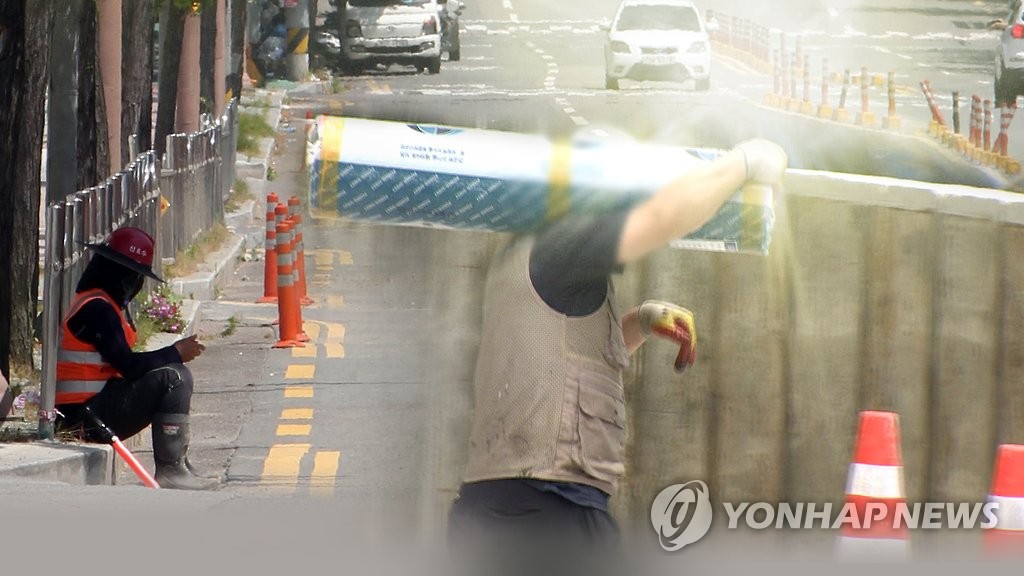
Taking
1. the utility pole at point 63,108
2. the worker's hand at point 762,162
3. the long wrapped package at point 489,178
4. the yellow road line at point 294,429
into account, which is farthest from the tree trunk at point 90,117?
the worker's hand at point 762,162

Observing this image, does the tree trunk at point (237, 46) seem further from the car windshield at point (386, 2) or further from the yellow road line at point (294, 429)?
the yellow road line at point (294, 429)

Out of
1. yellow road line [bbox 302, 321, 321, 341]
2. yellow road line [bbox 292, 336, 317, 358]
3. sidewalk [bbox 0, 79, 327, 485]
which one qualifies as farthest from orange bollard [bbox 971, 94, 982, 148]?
yellow road line [bbox 292, 336, 317, 358]

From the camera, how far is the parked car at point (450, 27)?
140 ft

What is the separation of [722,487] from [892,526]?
1.18m

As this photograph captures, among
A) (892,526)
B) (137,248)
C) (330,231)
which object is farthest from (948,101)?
(892,526)

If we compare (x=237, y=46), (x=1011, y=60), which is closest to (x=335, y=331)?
(x=1011, y=60)

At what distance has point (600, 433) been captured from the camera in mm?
4574

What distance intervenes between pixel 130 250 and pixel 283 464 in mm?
1646

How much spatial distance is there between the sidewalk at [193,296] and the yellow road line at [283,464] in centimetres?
69

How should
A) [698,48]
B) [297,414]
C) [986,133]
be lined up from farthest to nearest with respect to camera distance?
[698,48], [986,133], [297,414]

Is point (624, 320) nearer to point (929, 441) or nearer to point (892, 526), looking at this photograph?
point (892, 526)

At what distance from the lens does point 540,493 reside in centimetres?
455

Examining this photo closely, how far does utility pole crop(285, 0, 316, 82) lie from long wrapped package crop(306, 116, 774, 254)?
34.3 metres

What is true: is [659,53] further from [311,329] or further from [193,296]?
[311,329]
